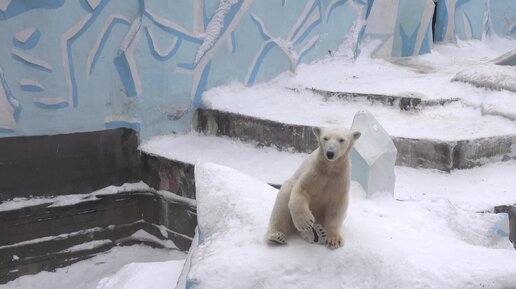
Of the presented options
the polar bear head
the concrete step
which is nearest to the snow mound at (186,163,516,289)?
the polar bear head

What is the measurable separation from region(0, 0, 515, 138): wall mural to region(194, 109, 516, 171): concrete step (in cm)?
84

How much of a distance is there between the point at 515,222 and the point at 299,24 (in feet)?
12.9

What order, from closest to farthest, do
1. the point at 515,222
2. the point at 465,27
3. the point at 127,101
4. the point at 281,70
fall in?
1. the point at 515,222
2. the point at 127,101
3. the point at 281,70
4. the point at 465,27

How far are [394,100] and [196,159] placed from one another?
86.4 inches

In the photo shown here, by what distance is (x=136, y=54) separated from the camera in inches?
206

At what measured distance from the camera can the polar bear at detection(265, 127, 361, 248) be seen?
218 cm

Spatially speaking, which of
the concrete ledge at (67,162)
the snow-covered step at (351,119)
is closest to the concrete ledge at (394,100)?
the snow-covered step at (351,119)

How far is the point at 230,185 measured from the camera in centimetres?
279

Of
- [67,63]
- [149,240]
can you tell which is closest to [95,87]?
[67,63]

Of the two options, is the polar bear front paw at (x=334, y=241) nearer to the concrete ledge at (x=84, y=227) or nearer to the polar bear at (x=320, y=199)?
the polar bear at (x=320, y=199)

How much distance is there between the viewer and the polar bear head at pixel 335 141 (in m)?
2.12

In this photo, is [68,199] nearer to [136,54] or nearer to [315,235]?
[136,54]

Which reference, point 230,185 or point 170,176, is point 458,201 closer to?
point 230,185

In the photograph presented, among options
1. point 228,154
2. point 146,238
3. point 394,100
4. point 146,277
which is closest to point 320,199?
point 146,277
